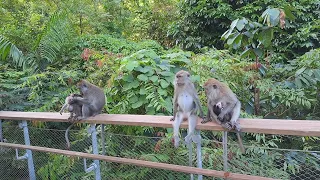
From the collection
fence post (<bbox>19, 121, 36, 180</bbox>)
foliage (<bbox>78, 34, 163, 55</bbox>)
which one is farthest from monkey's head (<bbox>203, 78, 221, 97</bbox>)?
foliage (<bbox>78, 34, 163, 55</bbox>)

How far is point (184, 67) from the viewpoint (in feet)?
13.3

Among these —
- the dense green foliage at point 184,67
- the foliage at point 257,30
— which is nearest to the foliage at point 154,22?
the dense green foliage at point 184,67

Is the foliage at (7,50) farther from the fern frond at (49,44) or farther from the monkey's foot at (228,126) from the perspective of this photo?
the monkey's foot at (228,126)

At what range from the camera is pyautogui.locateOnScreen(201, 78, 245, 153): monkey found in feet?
7.68

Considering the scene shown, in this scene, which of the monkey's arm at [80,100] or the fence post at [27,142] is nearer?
the monkey's arm at [80,100]

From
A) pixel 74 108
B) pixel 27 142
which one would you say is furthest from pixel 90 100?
pixel 27 142

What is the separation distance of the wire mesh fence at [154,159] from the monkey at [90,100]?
286 mm

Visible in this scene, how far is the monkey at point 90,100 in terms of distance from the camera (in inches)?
126

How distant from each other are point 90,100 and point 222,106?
1.49 meters

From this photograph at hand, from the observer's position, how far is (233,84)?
386cm

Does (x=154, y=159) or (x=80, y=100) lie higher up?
(x=80, y=100)

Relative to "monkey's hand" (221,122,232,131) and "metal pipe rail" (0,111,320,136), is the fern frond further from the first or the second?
"monkey's hand" (221,122,232,131)

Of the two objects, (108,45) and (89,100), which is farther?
(108,45)

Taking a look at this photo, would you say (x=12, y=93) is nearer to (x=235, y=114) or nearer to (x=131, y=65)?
(x=131, y=65)
